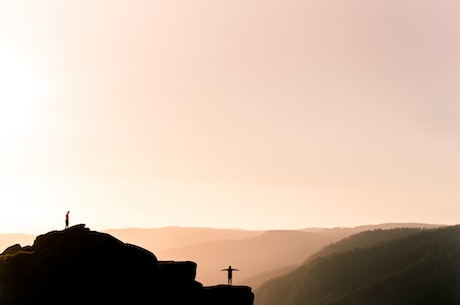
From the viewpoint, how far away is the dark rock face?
63.9 m

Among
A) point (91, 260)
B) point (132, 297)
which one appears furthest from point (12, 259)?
point (132, 297)

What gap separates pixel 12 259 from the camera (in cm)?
6519

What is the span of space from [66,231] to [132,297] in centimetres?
1045

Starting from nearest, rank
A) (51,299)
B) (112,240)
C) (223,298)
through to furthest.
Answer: (51,299) < (112,240) < (223,298)

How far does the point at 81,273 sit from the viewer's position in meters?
65.2

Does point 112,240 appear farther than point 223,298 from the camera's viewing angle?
No

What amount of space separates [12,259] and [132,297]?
13.8 meters

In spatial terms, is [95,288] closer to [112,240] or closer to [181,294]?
[112,240]

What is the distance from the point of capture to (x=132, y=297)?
67000mm

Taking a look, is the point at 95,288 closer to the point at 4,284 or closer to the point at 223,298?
the point at 4,284

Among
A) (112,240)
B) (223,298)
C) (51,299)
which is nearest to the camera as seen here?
(51,299)

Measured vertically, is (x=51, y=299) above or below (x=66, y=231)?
below

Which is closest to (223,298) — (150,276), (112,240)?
(150,276)

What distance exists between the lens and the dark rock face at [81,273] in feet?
210
